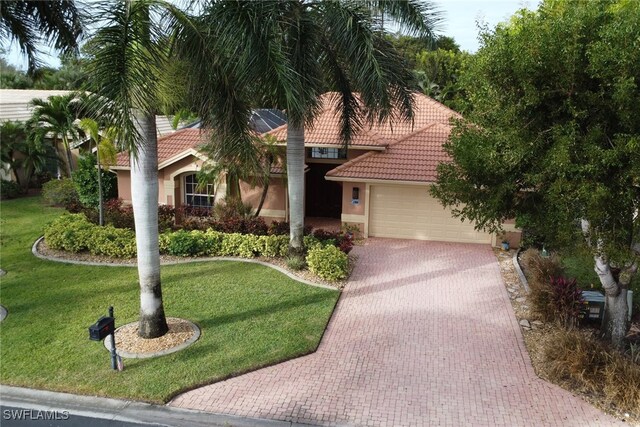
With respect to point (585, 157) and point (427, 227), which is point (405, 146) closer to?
point (427, 227)

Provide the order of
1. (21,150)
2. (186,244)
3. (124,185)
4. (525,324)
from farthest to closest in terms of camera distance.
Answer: (21,150)
(124,185)
(186,244)
(525,324)

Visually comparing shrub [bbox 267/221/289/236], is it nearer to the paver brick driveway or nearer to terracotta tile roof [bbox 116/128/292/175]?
the paver brick driveway

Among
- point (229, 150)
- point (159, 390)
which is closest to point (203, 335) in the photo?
point (159, 390)

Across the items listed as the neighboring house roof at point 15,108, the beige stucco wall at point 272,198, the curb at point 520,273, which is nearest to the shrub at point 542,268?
the curb at point 520,273

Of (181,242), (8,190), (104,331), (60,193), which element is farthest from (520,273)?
(8,190)

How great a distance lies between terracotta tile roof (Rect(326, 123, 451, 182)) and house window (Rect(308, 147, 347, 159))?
68.6 inches

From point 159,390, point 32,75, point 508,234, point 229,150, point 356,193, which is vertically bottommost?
point 159,390

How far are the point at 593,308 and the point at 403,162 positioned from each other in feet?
27.5

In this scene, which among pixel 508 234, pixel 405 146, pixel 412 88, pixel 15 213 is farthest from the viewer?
pixel 15 213

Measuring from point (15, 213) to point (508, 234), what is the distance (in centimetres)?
1951

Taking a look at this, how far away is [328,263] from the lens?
13.6 meters

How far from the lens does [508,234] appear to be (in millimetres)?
17172

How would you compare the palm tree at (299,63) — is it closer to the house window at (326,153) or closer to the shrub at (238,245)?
the shrub at (238,245)

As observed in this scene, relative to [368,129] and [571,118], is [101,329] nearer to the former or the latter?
[571,118]
